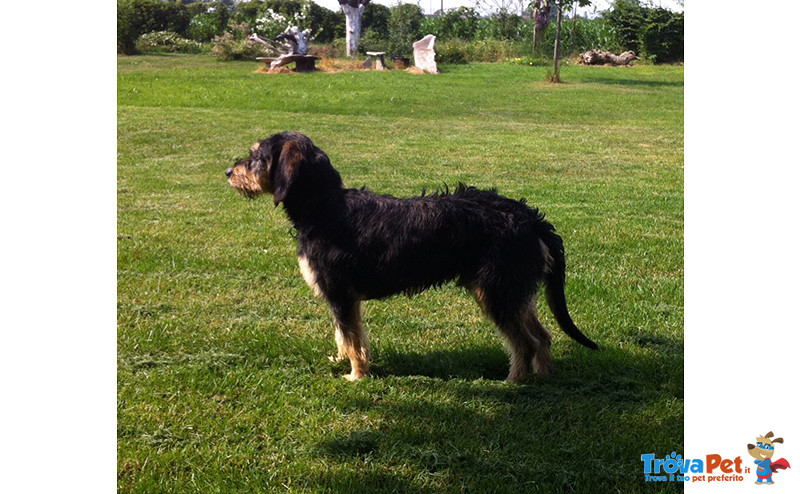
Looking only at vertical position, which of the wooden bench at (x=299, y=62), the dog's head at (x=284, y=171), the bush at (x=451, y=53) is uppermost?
the bush at (x=451, y=53)

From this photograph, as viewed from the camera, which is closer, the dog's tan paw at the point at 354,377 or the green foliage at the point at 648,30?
the dog's tan paw at the point at 354,377

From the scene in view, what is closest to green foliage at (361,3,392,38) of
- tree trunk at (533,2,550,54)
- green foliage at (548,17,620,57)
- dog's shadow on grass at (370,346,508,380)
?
tree trunk at (533,2,550,54)

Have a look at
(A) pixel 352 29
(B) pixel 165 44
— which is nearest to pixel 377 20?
(A) pixel 352 29

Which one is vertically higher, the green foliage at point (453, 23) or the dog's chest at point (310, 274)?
the green foliage at point (453, 23)

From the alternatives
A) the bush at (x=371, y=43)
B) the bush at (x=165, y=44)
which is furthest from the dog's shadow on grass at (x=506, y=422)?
the bush at (x=165, y=44)

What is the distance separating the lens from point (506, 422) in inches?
163

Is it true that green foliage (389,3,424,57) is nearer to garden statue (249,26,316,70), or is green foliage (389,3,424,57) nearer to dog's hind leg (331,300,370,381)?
garden statue (249,26,316,70)

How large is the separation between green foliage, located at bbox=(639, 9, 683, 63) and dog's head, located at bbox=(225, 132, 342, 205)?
31649mm

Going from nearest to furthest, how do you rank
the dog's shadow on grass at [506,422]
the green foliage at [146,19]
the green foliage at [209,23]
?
1. the dog's shadow on grass at [506,422]
2. the green foliage at [146,19]
3. the green foliage at [209,23]

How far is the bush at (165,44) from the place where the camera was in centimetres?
3509

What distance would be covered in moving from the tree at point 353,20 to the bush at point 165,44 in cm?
767

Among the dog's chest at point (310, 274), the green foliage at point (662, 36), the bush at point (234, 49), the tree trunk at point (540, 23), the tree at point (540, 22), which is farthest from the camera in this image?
the tree trunk at point (540, 23)
